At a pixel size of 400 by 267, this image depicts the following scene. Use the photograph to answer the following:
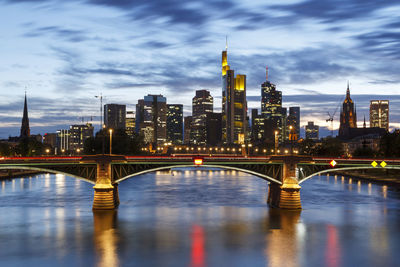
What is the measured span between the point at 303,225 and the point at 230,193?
147ft

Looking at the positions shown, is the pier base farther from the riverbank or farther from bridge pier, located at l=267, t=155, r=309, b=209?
the riverbank

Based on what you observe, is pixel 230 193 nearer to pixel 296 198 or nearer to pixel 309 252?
pixel 296 198

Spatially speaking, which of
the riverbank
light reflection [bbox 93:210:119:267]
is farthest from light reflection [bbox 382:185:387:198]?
light reflection [bbox 93:210:119:267]

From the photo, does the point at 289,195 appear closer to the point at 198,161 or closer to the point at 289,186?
the point at 289,186

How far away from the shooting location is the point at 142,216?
76.8 metres

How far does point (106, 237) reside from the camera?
61.1 metres

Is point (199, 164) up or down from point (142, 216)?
up

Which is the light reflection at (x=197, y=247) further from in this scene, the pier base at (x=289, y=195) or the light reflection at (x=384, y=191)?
the light reflection at (x=384, y=191)

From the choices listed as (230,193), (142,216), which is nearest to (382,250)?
(142,216)

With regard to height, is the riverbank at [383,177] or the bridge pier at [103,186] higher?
the bridge pier at [103,186]

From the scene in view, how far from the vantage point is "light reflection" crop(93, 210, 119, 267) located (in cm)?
5169

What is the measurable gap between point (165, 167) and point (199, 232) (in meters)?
18.6

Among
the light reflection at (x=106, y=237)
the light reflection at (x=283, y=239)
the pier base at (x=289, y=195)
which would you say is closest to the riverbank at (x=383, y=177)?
the pier base at (x=289, y=195)

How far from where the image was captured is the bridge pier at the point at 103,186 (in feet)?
251
